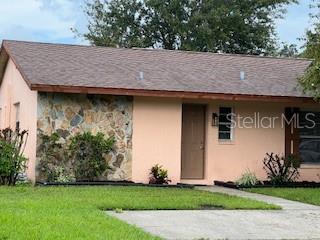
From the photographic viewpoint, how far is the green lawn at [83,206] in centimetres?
825

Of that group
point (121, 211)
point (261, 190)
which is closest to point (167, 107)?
point (261, 190)

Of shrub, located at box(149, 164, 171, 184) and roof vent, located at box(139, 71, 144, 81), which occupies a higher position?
roof vent, located at box(139, 71, 144, 81)

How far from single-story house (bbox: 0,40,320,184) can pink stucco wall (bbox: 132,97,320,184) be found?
28 mm

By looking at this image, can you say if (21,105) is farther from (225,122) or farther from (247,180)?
(247,180)

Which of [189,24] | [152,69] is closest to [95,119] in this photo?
[152,69]

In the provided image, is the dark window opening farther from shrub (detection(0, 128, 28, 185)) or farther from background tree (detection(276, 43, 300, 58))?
background tree (detection(276, 43, 300, 58))

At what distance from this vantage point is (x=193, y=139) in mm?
17922

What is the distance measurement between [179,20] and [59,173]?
25223 millimetres

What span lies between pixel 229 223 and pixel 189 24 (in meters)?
30.1

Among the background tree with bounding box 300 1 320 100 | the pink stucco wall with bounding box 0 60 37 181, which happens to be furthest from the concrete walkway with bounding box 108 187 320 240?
the pink stucco wall with bounding box 0 60 37 181

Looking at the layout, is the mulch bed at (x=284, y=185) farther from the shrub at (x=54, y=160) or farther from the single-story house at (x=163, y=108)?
the shrub at (x=54, y=160)

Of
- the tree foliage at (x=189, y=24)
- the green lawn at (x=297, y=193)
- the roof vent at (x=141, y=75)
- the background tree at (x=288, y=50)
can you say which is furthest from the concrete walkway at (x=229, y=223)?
the background tree at (x=288, y=50)

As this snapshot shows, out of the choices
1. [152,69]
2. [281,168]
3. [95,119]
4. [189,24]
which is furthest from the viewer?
[189,24]

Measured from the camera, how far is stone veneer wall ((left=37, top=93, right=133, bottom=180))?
16.2m
